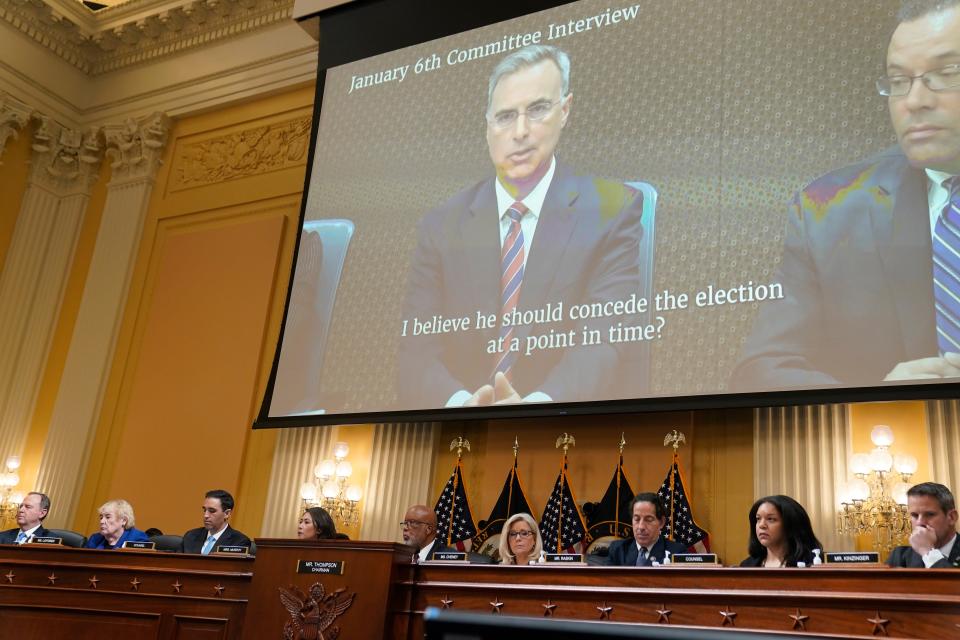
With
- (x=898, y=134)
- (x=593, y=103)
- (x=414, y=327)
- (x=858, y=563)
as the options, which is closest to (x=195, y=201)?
(x=414, y=327)

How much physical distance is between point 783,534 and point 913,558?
0.54 m

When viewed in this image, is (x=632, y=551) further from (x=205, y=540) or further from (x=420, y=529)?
(x=205, y=540)

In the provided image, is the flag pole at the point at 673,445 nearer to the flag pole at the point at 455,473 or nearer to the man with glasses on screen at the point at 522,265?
the man with glasses on screen at the point at 522,265

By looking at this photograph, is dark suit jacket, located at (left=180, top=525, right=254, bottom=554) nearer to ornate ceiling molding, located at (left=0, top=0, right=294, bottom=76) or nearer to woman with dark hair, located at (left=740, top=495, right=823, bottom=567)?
woman with dark hair, located at (left=740, top=495, right=823, bottom=567)

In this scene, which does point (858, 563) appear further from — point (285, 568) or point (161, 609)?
point (161, 609)

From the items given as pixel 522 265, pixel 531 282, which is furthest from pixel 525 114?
pixel 531 282

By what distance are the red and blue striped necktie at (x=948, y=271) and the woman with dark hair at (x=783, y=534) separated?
52.0 inches

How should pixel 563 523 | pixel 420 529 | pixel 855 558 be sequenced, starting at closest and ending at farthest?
pixel 855 558
pixel 420 529
pixel 563 523

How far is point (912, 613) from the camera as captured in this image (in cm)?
332

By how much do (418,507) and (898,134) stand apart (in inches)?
132

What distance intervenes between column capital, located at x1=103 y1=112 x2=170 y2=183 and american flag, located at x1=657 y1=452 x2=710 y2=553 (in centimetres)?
618

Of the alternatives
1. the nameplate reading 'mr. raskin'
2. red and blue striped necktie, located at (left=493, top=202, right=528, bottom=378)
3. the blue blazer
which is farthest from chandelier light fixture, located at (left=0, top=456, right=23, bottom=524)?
the nameplate reading 'mr. raskin'

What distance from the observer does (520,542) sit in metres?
5.34

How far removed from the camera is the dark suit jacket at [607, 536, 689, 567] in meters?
4.93
